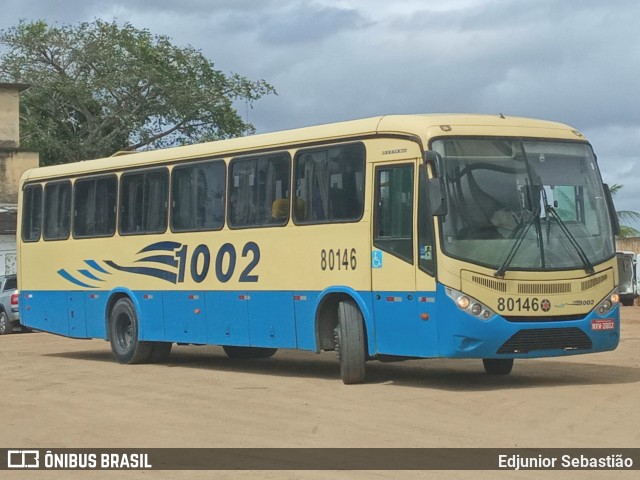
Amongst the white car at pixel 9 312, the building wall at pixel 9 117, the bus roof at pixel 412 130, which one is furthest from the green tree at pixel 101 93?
the bus roof at pixel 412 130

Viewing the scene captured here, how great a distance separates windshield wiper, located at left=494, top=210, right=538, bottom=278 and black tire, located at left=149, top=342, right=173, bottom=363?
799 cm

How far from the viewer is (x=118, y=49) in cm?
6150

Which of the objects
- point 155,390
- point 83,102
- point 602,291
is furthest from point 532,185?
point 83,102

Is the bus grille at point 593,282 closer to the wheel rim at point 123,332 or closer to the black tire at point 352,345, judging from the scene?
the black tire at point 352,345

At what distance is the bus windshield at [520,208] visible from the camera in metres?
15.8

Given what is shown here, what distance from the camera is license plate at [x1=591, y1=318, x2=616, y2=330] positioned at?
16.3m

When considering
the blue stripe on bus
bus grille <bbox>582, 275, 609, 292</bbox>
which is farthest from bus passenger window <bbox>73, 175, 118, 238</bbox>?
bus grille <bbox>582, 275, 609, 292</bbox>

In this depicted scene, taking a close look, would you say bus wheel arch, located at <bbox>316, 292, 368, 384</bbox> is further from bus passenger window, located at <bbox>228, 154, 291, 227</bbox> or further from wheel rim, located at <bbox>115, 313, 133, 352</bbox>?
wheel rim, located at <bbox>115, 313, 133, 352</bbox>

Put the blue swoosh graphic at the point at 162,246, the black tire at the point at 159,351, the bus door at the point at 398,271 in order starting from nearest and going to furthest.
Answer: the bus door at the point at 398,271 → the blue swoosh graphic at the point at 162,246 → the black tire at the point at 159,351

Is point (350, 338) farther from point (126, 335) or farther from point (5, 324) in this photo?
point (5, 324)

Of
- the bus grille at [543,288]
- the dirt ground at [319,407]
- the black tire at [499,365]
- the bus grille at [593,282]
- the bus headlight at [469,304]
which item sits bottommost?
the dirt ground at [319,407]

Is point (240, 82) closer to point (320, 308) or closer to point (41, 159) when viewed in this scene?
point (41, 159)

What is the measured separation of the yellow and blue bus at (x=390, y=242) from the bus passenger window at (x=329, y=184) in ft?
0.08

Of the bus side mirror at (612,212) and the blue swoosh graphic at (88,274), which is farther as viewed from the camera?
the blue swoosh graphic at (88,274)
